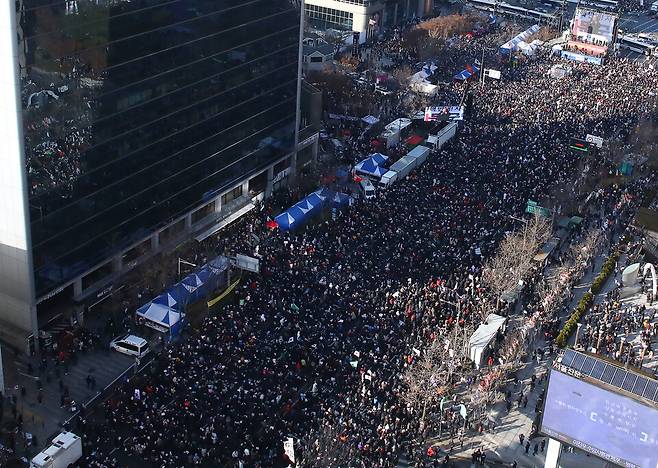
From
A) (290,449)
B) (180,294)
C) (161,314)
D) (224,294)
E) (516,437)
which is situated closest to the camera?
(290,449)

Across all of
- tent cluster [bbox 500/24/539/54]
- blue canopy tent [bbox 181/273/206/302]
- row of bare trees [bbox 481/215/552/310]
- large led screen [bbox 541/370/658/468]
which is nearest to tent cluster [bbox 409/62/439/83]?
tent cluster [bbox 500/24/539/54]

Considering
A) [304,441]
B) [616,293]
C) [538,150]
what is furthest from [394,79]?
[304,441]

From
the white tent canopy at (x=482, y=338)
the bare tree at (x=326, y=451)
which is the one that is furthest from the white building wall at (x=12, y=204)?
the white tent canopy at (x=482, y=338)

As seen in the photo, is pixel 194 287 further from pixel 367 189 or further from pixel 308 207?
pixel 367 189

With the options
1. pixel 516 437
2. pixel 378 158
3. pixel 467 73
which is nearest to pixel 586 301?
pixel 516 437

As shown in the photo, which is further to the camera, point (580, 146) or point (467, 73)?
point (467, 73)

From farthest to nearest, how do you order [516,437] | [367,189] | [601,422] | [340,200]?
[367,189] < [340,200] < [516,437] < [601,422]

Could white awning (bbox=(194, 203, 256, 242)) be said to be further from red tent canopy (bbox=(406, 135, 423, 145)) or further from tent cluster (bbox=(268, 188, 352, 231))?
red tent canopy (bbox=(406, 135, 423, 145))
